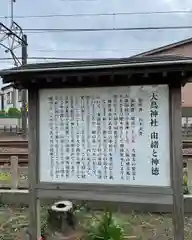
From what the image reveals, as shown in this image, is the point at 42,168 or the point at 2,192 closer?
the point at 42,168

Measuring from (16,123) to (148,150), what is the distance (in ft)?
113

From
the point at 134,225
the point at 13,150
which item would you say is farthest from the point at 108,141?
the point at 13,150

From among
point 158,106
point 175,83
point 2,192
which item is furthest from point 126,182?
point 2,192

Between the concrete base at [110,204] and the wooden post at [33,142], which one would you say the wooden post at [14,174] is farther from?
the wooden post at [33,142]

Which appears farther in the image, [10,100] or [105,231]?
[10,100]

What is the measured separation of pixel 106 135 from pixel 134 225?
2.37m

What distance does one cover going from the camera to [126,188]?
4.18 metres

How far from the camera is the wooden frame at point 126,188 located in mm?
4070

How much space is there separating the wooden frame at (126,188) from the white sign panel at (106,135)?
0.07 meters

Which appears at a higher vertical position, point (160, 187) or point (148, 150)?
point (148, 150)

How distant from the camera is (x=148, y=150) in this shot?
4.13 metres

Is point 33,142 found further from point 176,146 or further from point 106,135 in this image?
point 176,146

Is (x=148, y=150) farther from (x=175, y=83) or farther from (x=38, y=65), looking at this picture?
(x=38, y=65)

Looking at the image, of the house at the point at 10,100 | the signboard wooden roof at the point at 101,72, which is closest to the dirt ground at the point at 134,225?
the signboard wooden roof at the point at 101,72
